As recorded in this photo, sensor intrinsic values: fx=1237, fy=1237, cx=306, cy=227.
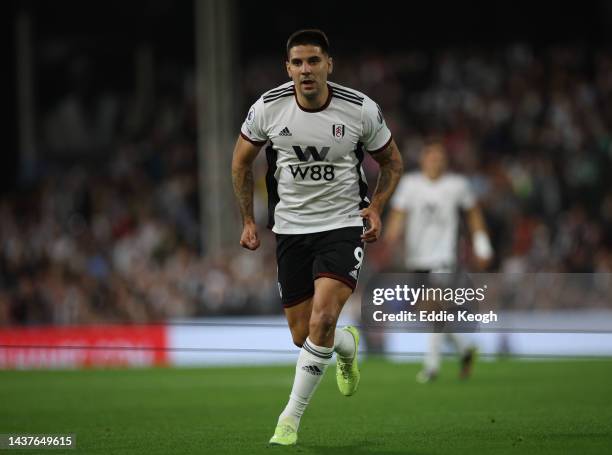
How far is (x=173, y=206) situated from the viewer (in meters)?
26.0

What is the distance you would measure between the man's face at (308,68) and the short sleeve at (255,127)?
34 centimetres

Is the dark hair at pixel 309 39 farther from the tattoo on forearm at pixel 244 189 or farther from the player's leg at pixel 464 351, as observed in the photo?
the player's leg at pixel 464 351

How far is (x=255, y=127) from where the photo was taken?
27.4 feet

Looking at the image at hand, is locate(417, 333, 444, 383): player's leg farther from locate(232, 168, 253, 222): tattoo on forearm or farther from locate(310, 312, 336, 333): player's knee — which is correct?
locate(310, 312, 336, 333): player's knee

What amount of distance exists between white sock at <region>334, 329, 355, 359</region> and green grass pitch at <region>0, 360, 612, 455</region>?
0.58m

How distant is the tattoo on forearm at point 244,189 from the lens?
8.50 m

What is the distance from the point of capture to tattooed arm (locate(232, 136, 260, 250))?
8430 mm

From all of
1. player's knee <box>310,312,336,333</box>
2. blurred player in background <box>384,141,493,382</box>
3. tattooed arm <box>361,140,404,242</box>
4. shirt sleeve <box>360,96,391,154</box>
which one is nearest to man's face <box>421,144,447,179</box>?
Answer: blurred player in background <box>384,141,493,382</box>

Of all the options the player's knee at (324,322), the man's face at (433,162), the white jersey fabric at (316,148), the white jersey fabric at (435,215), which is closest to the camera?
the player's knee at (324,322)

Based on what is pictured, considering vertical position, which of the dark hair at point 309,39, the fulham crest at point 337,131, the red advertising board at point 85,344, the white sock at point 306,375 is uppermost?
the dark hair at point 309,39

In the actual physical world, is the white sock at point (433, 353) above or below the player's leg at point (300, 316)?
below

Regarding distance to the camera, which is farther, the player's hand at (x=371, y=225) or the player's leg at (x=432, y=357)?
the player's leg at (x=432, y=357)

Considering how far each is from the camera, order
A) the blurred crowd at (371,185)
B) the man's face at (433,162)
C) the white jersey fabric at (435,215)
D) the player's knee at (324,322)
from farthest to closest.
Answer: the blurred crowd at (371,185), the white jersey fabric at (435,215), the man's face at (433,162), the player's knee at (324,322)

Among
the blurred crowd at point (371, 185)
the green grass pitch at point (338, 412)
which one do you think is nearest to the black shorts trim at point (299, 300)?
the green grass pitch at point (338, 412)
